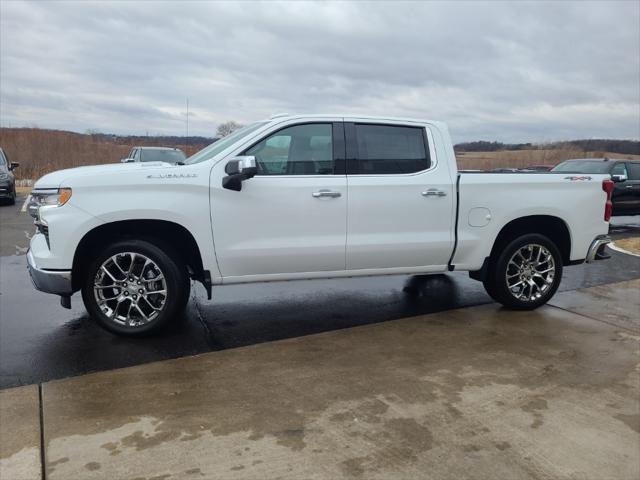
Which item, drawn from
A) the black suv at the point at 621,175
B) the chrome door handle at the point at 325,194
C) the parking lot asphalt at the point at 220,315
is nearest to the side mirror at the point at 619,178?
the black suv at the point at 621,175

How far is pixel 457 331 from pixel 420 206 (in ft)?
4.14

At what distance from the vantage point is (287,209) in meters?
4.98

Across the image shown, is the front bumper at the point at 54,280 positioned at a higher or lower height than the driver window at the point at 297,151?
lower

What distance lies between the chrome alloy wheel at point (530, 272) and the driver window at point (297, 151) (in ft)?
7.58

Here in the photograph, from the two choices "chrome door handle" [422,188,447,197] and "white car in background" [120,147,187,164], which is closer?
"chrome door handle" [422,188,447,197]

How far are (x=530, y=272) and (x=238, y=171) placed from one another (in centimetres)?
335

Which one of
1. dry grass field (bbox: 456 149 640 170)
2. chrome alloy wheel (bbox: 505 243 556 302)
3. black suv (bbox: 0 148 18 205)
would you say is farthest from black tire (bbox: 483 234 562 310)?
dry grass field (bbox: 456 149 640 170)

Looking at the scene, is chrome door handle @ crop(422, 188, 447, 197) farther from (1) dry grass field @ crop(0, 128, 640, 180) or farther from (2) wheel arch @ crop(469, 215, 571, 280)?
(1) dry grass field @ crop(0, 128, 640, 180)

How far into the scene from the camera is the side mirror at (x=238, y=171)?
15.0 feet

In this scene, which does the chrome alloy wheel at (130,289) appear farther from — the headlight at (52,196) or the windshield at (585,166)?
the windshield at (585,166)

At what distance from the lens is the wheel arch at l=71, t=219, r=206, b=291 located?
15.4 feet

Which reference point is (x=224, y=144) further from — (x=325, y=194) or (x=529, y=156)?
(x=529, y=156)

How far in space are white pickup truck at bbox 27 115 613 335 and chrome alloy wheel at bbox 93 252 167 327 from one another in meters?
0.01

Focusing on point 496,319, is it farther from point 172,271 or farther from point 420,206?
point 172,271
